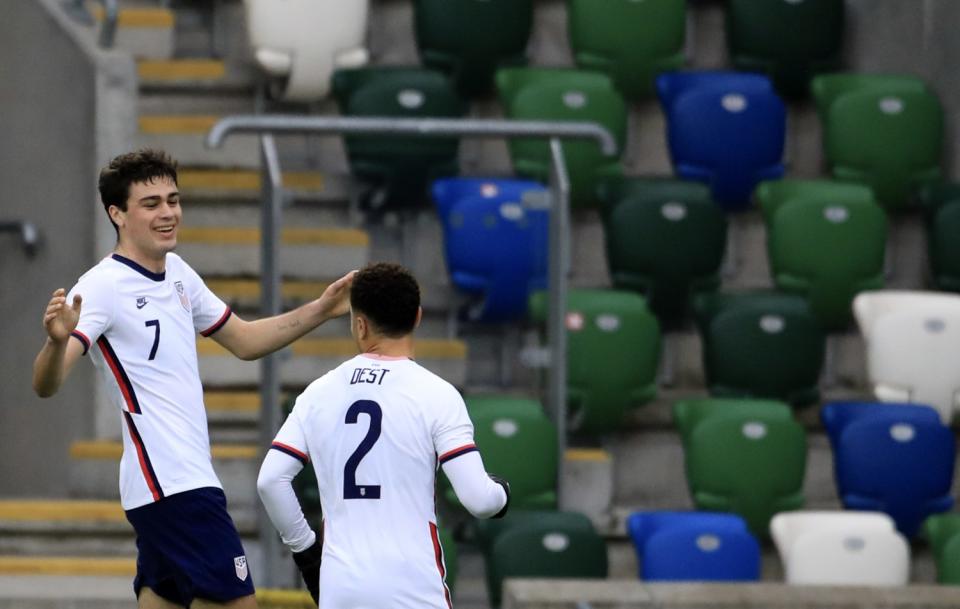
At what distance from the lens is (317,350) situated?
7.38 metres

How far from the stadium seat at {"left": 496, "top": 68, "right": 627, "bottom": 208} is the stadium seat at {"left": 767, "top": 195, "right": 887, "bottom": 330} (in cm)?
75

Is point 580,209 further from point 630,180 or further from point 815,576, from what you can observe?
→ point 815,576

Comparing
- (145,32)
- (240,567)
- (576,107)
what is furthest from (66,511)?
(240,567)

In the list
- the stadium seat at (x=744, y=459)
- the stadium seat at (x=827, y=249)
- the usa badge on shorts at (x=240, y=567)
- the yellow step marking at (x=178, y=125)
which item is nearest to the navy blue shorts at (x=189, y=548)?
the usa badge on shorts at (x=240, y=567)

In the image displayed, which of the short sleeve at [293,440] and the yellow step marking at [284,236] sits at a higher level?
the yellow step marking at [284,236]

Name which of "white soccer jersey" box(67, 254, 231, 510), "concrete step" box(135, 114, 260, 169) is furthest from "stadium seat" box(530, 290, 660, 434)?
"white soccer jersey" box(67, 254, 231, 510)

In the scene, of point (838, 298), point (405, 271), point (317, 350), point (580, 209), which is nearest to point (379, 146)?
point (317, 350)

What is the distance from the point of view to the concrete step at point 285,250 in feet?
23.8

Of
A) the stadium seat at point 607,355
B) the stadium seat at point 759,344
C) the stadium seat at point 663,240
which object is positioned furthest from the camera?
the stadium seat at point 663,240

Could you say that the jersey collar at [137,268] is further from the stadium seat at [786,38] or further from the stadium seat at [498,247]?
the stadium seat at [786,38]

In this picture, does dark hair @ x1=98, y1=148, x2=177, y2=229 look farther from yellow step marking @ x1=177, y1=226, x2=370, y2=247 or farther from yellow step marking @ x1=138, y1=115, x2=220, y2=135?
yellow step marking @ x1=138, y1=115, x2=220, y2=135

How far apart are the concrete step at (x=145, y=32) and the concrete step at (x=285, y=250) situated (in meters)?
1.10

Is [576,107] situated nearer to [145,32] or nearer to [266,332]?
[145,32]

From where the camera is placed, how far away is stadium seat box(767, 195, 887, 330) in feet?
27.3
